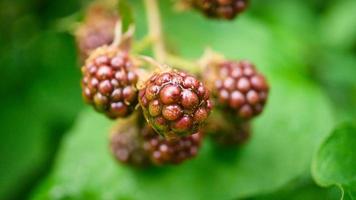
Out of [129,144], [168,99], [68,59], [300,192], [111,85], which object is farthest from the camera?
[68,59]

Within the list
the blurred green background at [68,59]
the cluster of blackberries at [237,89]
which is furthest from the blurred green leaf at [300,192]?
the cluster of blackberries at [237,89]

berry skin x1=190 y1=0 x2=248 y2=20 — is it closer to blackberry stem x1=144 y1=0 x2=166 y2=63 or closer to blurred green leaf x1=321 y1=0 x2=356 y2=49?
blackberry stem x1=144 y1=0 x2=166 y2=63

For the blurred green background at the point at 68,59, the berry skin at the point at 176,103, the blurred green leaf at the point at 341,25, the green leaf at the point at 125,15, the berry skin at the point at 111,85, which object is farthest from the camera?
the blurred green leaf at the point at 341,25

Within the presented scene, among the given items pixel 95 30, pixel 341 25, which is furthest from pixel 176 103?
pixel 341 25

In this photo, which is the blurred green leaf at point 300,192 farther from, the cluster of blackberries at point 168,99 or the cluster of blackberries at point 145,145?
the cluster of blackberries at point 145,145

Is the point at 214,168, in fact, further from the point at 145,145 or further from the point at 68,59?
the point at 68,59

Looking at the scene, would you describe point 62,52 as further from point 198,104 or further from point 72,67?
point 198,104

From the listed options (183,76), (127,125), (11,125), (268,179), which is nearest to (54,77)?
(11,125)
